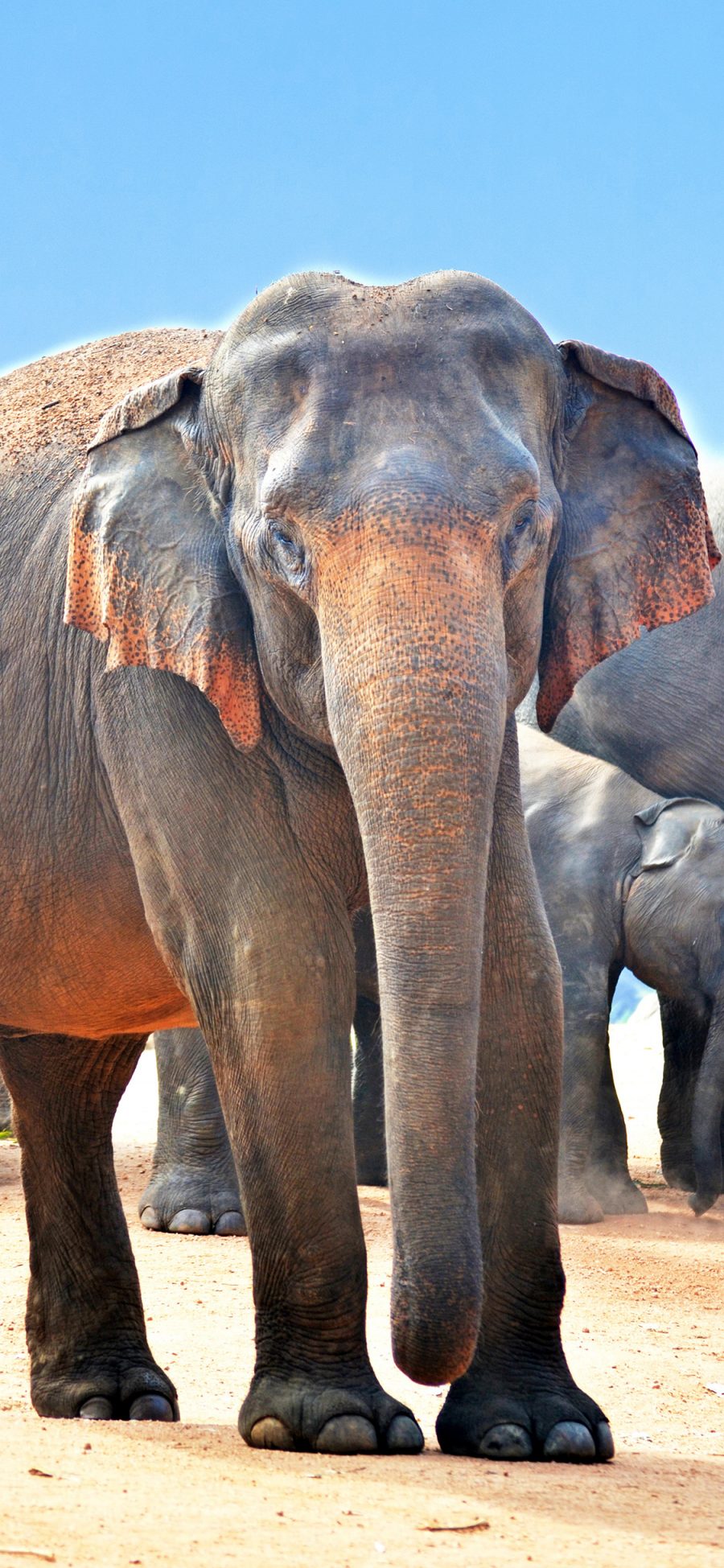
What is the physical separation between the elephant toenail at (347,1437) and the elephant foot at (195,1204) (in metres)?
4.29

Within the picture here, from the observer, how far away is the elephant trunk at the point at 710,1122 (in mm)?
8625

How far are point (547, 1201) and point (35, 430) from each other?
2.20m

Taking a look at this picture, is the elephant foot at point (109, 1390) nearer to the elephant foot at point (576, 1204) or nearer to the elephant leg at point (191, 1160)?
the elephant leg at point (191, 1160)

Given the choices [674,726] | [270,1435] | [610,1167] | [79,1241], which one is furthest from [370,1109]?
[270,1435]

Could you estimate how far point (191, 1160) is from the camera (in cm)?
813

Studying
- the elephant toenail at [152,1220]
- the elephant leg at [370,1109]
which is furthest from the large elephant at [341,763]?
the elephant leg at [370,1109]

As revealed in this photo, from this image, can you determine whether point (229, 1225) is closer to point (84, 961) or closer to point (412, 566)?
point (84, 961)

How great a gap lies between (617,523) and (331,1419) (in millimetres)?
1802

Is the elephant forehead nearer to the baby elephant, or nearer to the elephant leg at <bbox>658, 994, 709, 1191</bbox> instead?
the baby elephant

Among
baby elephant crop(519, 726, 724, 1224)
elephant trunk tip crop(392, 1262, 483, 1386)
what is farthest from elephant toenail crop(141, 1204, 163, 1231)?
elephant trunk tip crop(392, 1262, 483, 1386)

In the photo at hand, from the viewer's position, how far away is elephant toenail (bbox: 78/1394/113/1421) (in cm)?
470

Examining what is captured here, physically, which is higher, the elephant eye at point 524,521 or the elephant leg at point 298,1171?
the elephant eye at point 524,521

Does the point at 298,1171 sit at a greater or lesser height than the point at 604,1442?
greater

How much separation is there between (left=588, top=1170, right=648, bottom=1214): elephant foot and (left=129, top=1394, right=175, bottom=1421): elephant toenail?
14.0 feet
